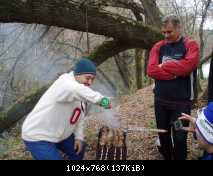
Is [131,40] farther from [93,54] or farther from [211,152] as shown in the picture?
[211,152]

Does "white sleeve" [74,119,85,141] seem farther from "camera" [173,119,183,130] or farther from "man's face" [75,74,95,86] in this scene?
"camera" [173,119,183,130]

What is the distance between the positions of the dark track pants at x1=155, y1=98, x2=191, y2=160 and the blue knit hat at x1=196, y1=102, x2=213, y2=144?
182 cm

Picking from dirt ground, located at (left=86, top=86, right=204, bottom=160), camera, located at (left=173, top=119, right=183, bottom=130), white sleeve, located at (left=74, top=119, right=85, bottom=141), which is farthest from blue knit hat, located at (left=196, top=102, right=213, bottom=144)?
dirt ground, located at (left=86, top=86, right=204, bottom=160)

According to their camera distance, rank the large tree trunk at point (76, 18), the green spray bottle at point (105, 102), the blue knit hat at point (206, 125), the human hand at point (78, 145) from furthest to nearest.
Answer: the large tree trunk at point (76, 18) → the human hand at point (78, 145) → the green spray bottle at point (105, 102) → the blue knit hat at point (206, 125)

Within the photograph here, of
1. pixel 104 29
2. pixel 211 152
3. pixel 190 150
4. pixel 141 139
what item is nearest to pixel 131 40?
pixel 104 29

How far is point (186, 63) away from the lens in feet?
17.2

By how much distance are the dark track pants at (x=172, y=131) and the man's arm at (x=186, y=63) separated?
0.42 meters

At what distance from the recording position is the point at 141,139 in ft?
23.6

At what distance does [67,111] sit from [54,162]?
63 cm

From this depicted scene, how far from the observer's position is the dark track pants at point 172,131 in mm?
5438

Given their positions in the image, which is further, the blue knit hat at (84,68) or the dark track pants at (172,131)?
the dark track pants at (172,131)

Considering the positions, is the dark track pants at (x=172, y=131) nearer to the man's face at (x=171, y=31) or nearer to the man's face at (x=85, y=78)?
Answer: the man's face at (x=171, y=31)

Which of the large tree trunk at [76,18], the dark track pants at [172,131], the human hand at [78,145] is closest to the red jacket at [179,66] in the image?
the dark track pants at [172,131]

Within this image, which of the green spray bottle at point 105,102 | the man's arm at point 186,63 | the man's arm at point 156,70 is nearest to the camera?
the green spray bottle at point 105,102
